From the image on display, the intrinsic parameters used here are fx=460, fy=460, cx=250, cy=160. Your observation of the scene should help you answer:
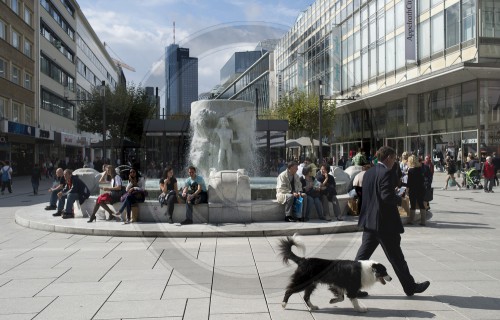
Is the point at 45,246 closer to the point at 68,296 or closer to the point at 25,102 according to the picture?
the point at 68,296

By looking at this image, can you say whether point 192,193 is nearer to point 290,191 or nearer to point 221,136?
point 290,191

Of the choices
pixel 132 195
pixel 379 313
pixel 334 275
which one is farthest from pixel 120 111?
pixel 379 313

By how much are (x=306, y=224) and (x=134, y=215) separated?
4.10 m

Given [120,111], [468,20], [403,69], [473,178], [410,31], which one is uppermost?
[410,31]

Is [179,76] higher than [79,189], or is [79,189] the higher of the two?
[179,76]

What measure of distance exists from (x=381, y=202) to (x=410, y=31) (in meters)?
30.5

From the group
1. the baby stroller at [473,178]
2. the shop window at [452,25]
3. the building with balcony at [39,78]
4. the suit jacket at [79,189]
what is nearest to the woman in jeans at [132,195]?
the suit jacket at [79,189]

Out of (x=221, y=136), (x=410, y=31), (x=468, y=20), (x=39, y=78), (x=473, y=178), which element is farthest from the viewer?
(x=39, y=78)

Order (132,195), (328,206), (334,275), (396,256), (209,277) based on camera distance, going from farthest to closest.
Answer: (328,206), (132,195), (209,277), (396,256), (334,275)

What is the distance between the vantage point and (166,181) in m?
11.0

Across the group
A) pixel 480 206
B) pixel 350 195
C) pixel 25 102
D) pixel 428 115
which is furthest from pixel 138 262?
pixel 25 102

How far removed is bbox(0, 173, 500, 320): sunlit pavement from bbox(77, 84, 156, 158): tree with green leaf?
38025 mm

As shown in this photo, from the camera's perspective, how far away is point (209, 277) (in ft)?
21.1

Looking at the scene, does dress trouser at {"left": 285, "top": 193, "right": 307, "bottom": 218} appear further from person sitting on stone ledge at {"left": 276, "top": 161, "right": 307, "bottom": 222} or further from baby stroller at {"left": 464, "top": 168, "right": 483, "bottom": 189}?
baby stroller at {"left": 464, "top": 168, "right": 483, "bottom": 189}
